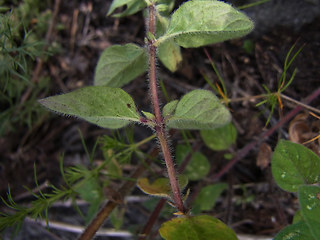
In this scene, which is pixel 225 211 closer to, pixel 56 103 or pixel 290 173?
pixel 290 173

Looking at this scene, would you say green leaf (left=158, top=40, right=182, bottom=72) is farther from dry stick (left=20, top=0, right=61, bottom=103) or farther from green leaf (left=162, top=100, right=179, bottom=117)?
dry stick (left=20, top=0, right=61, bottom=103)

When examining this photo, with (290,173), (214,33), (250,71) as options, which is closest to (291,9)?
(250,71)

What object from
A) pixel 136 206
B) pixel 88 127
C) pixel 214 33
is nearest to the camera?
pixel 214 33

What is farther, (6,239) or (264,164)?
(6,239)

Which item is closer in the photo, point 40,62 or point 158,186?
point 158,186

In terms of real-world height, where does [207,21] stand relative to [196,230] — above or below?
above

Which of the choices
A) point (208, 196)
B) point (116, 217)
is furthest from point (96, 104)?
point (208, 196)

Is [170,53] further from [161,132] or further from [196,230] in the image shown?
[196,230]
